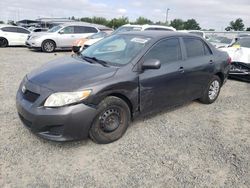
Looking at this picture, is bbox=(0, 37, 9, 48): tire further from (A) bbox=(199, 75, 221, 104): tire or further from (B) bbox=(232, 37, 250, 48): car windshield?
(A) bbox=(199, 75, 221, 104): tire

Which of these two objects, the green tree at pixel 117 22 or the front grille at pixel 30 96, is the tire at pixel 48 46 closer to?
the front grille at pixel 30 96

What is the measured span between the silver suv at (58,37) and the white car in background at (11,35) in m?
2.03

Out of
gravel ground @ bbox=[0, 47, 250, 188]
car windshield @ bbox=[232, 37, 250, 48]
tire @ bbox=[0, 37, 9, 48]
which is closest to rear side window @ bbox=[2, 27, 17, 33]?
tire @ bbox=[0, 37, 9, 48]

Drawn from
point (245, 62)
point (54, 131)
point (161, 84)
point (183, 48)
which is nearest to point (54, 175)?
point (54, 131)

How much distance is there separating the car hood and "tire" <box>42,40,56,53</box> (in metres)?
10.8

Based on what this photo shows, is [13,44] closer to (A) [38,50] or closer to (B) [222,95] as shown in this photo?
(A) [38,50]

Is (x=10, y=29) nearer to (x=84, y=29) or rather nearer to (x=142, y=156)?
(x=84, y=29)

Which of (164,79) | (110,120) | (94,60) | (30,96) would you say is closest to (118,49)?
(94,60)

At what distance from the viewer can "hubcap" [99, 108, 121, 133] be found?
3635 mm

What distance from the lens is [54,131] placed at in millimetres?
3369

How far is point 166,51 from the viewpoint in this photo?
14.6 feet

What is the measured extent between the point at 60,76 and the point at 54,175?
1326 mm

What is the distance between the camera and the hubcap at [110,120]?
3635 millimetres

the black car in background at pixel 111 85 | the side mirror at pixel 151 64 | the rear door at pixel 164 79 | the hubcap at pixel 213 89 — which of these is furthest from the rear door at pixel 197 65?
the side mirror at pixel 151 64
